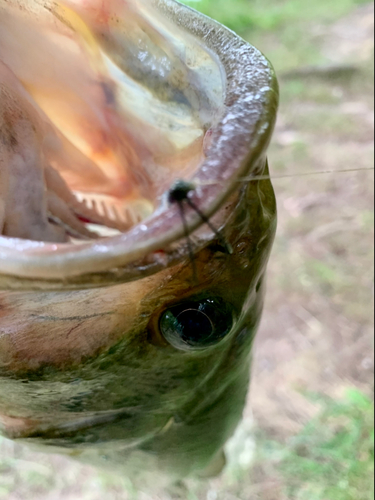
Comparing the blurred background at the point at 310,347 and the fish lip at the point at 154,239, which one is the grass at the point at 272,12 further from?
the fish lip at the point at 154,239

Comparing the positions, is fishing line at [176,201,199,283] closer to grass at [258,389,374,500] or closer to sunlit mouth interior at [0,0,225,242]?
sunlit mouth interior at [0,0,225,242]

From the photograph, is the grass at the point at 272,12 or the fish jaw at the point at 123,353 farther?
the grass at the point at 272,12

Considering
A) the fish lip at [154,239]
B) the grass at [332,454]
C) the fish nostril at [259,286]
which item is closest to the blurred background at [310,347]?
the grass at [332,454]

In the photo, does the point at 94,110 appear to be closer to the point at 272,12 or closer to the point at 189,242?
the point at 189,242

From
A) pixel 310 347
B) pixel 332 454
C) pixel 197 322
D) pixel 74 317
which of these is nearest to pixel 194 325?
pixel 197 322

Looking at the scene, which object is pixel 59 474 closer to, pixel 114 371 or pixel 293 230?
pixel 114 371

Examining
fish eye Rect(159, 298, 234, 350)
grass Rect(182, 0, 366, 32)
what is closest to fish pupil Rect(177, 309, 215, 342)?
fish eye Rect(159, 298, 234, 350)

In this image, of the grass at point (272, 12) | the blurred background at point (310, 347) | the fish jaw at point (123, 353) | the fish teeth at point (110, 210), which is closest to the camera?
the fish jaw at point (123, 353)

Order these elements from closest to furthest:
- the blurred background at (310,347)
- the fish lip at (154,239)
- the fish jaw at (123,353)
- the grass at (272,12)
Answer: the fish lip at (154,239), the fish jaw at (123,353), the blurred background at (310,347), the grass at (272,12)
